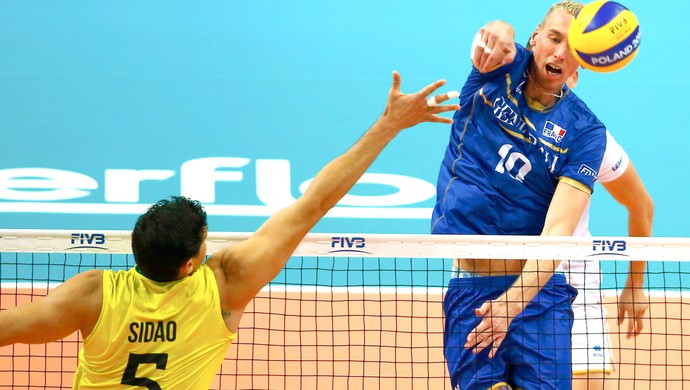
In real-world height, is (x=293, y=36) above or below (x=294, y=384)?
above

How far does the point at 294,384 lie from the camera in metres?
7.04

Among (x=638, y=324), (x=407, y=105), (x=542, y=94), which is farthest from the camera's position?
(x=638, y=324)

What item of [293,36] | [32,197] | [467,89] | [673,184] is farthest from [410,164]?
[467,89]

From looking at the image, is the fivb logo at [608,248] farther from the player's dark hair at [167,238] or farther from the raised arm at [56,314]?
the raised arm at [56,314]

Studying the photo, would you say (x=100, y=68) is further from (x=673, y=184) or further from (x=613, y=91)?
(x=673, y=184)

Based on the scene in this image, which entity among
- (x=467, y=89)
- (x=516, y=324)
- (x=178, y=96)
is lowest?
(x=516, y=324)

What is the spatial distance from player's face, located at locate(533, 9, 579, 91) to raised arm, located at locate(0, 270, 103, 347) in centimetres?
228

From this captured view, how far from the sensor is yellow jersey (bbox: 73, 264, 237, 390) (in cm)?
321

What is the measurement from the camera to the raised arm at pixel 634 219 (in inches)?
190

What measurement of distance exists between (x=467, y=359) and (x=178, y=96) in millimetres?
5446

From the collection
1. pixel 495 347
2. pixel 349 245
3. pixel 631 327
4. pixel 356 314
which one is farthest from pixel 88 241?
pixel 356 314

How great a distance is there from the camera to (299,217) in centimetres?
348

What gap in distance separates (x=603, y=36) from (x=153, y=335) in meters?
2.46

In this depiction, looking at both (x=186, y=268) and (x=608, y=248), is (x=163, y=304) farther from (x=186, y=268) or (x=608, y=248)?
(x=608, y=248)
